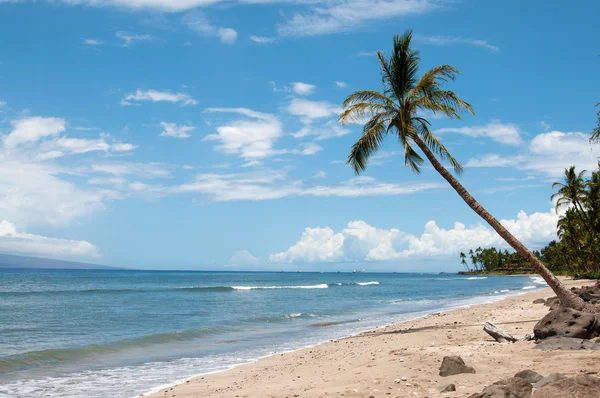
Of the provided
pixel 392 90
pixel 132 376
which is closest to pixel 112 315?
pixel 132 376

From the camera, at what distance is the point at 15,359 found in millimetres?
14094

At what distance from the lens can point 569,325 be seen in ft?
34.6

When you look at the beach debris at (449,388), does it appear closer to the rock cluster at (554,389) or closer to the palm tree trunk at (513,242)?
the rock cluster at (554,389)

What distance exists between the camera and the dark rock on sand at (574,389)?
474 cm

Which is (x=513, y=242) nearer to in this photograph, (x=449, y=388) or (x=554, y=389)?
(x=449, y=388)

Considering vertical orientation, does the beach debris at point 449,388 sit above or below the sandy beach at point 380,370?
above

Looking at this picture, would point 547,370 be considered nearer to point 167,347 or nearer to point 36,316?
point 167,347

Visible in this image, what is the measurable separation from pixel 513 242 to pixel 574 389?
11799 millimetres

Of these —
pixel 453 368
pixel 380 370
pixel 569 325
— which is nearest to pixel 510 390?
pixel 453 368

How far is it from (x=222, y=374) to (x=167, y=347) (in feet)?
19.9

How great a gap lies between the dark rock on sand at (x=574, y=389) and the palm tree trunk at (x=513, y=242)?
10.7 m

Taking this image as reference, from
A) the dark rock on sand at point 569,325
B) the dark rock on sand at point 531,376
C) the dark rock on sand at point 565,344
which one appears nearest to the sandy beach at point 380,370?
the dark rock on sand at point 565,344

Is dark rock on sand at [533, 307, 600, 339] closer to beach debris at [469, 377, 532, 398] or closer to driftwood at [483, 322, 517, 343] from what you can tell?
driftwood at [483, 322, 517, 343]

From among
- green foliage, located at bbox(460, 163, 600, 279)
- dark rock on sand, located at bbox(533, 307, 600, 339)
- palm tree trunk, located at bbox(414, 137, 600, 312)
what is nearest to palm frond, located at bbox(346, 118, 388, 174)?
palm tree trunk, located at bbox(414, 137, 600, 312)
